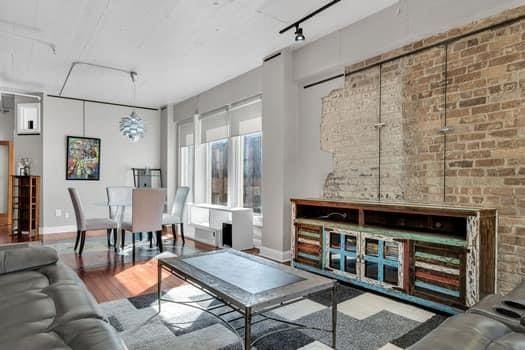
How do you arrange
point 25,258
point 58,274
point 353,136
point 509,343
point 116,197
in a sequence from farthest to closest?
1. point 116,197
2. point 353,136
3. point 25,258
4. point 58,274
5. point 509,343

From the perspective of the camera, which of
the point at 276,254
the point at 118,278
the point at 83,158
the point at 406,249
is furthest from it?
the point at 83,158

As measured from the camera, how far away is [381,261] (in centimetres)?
288

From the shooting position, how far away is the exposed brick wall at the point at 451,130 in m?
2.51

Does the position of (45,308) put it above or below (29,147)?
below

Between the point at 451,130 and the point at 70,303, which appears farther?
the point at 451,130

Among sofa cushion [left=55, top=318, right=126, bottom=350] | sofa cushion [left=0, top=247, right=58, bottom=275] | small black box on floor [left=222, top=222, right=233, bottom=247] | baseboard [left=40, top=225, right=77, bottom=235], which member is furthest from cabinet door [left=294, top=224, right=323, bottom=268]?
baseboard [left=40, top=225, right=77, bottom=235]

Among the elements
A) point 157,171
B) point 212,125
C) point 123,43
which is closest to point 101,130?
point 157,171

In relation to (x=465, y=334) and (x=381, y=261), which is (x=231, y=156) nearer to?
(x=381, y=261)

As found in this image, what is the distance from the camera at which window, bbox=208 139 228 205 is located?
6.03 metres

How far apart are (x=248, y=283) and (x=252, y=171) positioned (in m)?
3.46

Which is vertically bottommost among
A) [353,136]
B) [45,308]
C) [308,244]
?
[308,244]

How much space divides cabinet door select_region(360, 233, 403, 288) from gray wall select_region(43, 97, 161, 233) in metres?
5.04

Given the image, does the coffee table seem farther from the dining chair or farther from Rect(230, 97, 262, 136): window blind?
Rect(230, 97, 262, 136): window blind

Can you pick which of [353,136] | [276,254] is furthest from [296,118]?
[276,254]
